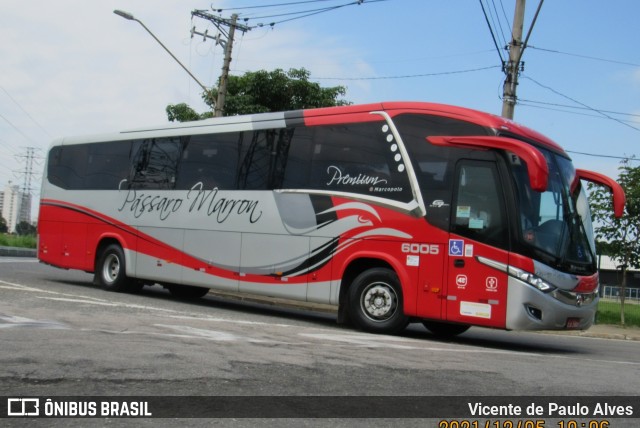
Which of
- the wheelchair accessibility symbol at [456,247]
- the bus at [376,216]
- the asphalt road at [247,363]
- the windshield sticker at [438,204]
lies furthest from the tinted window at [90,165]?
the wheelchair accessibility symbol at [456,247]

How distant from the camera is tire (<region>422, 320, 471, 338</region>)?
11914 millimetres

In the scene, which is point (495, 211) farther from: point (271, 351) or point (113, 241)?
point (113, 241)

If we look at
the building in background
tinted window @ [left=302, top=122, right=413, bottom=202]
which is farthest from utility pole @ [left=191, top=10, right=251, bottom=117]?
the building in background

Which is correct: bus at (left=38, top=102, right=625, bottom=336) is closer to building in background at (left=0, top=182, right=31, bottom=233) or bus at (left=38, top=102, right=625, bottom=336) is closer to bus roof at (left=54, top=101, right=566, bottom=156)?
bus roof at (left=54, top=101, right=566, bottom=156)

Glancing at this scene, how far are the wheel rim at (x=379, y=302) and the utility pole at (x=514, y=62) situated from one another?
26.9ft

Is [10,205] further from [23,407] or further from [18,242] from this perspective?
[23,407]

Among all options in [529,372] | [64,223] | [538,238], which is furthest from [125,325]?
[64,223]

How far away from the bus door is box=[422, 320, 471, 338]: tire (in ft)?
6.46

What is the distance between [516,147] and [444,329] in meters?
3.93

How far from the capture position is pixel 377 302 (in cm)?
1090

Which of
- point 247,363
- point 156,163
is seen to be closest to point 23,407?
point 247,363

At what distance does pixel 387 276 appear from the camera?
10.8m

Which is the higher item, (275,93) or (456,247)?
(275,93)

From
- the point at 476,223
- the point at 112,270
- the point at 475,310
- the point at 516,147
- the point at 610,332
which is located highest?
the point at 516,147
